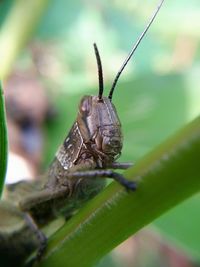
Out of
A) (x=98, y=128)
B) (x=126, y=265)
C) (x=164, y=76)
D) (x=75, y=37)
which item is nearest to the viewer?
(x=98, y=128)

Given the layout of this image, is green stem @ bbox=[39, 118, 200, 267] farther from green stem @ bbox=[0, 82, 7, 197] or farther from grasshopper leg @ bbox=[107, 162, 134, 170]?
grasshopper leg @ bbox=[107, 162, 134, 170]

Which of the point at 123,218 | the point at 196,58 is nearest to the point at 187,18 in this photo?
the point at 196,58

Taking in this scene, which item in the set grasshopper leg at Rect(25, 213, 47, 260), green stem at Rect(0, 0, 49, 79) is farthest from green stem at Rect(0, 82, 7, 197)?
green stem at Rect(0, 0, 49, 79)

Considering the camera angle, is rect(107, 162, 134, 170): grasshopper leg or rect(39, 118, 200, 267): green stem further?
rect(107, 162, 134, 170): grasshopper leg

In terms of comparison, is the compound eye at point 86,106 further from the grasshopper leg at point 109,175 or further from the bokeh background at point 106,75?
the bokeh background at point 106,75

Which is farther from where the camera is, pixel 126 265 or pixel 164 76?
pixel 126 265

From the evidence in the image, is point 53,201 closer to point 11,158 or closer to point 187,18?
point 11,158

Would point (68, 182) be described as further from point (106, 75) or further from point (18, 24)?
point (106, 75)

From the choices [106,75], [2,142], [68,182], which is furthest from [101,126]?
[106,75]
